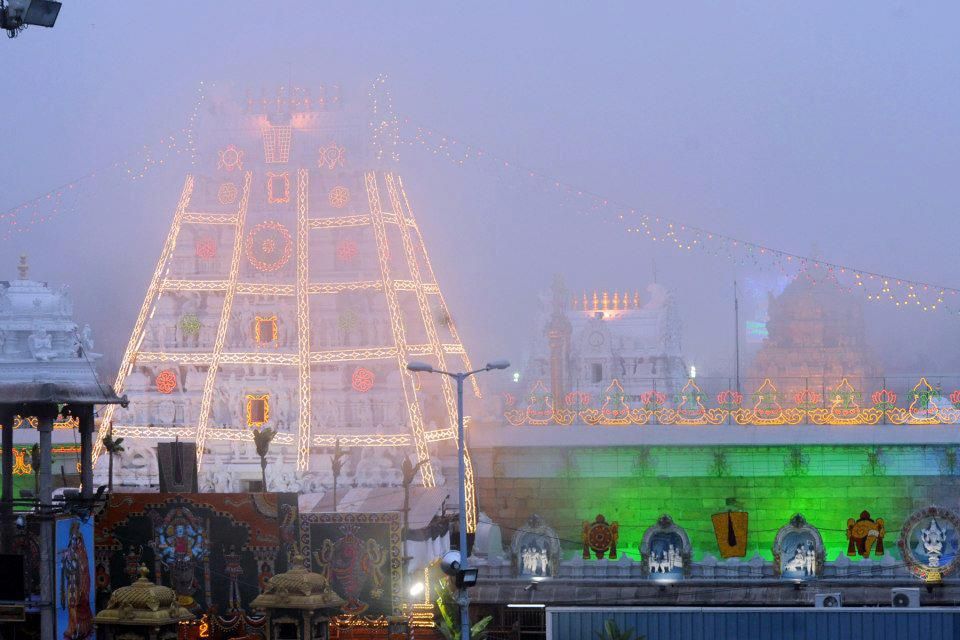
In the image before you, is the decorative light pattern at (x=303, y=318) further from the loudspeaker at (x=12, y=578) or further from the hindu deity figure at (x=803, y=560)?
the loudspeaker at (x=12, y=578)

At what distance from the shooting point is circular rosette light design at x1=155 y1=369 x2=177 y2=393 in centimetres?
5044

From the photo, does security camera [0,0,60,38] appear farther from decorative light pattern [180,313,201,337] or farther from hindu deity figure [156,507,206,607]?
decorative light pattern [180,313,201,337]

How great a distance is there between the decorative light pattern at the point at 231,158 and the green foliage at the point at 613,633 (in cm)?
2647

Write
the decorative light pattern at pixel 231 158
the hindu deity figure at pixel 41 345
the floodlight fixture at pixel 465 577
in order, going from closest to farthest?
the floodlight fixture at pixel 465 577
the hindu deity figure at pixel 41 345
the decorative light pattern at pixel 231 158

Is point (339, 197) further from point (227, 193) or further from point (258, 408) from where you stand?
point (258, 408)

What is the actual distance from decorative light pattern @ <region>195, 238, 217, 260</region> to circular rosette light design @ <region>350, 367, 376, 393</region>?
7158 millimetres

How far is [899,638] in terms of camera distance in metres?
29.6

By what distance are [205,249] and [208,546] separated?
20.2 meters

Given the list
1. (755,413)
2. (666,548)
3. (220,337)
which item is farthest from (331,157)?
(666,548)

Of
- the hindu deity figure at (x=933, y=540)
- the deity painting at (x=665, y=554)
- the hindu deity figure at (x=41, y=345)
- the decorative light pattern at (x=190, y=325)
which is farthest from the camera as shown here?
the decorative light pattern at (x=190, y=325)

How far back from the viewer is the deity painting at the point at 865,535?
46844 millimetres

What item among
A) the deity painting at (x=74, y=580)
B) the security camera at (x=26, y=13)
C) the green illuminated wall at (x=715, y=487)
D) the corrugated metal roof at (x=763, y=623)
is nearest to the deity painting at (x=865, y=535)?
the green illuminated wall at (x=715, y=487)

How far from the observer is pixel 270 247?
50.9 metres

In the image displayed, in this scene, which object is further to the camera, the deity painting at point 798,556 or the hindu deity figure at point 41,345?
the deity painting at point 798,556
